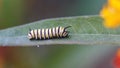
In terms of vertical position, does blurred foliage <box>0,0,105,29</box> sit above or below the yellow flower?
above

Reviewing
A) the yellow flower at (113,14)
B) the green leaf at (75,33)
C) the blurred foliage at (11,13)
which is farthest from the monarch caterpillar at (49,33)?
the blurred foliage at (11,13)

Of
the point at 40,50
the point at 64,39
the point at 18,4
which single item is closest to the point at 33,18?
the point at 18,4

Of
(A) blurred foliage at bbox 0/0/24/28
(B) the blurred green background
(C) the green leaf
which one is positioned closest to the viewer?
(C) the green leaf

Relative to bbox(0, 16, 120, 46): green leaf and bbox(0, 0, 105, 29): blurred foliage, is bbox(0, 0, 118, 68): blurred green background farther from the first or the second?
bbox(0, 16, 120, 46): green leaf

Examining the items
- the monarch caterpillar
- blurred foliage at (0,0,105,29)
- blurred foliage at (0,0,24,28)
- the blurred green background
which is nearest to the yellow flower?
the monarch caterpillar

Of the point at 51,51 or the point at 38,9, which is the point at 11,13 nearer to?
the point at 38,9

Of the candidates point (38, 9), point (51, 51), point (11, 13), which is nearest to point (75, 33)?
point (51, 51)

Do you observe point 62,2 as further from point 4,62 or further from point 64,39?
point 64,39
